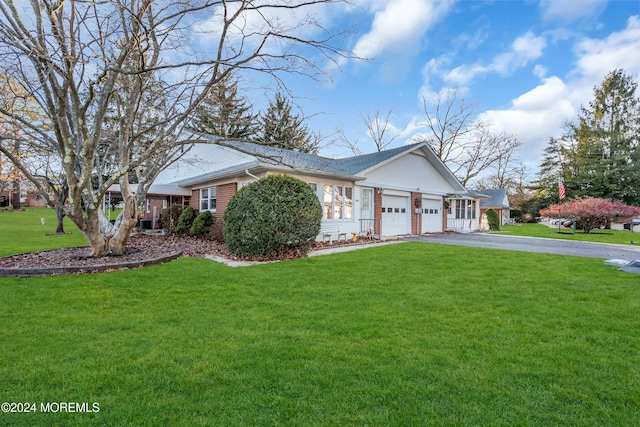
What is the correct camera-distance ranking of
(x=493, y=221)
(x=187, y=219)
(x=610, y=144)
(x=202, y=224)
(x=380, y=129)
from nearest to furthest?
(x=202, y=224), (x=187, y=219), (x=493, y=221), (x=610, y=144), (x=380, y=129)

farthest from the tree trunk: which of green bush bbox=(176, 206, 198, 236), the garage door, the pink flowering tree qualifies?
the pink flowering tree

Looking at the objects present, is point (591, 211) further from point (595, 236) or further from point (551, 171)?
point (551, 171)

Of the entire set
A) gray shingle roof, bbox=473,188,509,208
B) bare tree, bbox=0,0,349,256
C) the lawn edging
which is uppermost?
bare tree, bbox=0,0,349,256

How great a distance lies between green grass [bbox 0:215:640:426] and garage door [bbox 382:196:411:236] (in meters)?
9.57

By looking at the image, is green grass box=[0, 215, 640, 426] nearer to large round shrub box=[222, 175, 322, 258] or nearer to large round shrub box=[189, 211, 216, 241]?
large round shrub box=[222, 175, 322, 258]

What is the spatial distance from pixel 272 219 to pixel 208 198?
23.9 ft

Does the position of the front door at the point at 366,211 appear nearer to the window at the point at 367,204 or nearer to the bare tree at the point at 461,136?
the window at the point at 367,204

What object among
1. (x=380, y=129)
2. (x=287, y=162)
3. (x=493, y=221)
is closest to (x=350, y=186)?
(x=287, y=162)

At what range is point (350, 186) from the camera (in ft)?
45.3

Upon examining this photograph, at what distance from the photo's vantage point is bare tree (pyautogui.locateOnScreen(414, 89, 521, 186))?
29766mm

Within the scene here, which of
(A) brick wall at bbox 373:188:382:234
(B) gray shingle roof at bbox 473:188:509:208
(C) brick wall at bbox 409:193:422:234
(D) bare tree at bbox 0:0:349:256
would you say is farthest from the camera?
(B) gray shingle roof at bbox 473:188:509:208

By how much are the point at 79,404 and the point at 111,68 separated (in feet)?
17.8

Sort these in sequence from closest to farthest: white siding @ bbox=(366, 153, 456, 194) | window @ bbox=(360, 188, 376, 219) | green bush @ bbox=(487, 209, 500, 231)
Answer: window @ bbox=(360, 188, 376, 219)
white siding @ bbox=(366, 153, 456, 194)
green bush @ bbox=(487, 209, 500, 231)

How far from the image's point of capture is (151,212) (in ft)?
66.0
